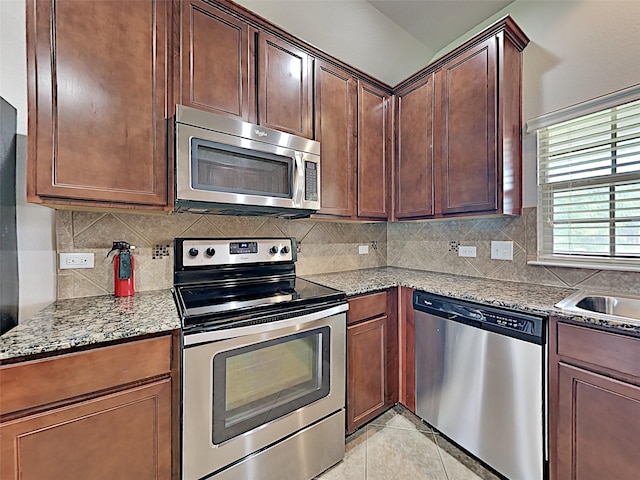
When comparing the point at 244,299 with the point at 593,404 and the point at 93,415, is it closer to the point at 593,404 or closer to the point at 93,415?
the point at 93,415

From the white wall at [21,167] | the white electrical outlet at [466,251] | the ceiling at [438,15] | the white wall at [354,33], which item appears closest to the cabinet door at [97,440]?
the white wall at [21,167]

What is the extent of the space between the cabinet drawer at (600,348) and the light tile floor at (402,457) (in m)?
0.86

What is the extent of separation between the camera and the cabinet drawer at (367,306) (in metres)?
1.75

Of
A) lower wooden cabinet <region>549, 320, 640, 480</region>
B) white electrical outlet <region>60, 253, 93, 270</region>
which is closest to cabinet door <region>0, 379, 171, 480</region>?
white electrical outlet <region>60, 253, 93, 270</region>

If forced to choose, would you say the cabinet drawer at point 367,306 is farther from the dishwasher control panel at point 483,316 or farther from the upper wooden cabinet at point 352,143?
the upper wooden cabinet at point 352,143

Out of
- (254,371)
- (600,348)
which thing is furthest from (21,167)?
(600,348)

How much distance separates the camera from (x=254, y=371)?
1.33 meters

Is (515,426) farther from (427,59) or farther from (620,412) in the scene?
(427,59)

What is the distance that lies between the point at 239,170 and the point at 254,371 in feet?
3.35

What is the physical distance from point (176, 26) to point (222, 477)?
2.13 m

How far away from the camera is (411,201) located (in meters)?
2.29

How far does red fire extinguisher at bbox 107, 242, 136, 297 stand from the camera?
4.85ft

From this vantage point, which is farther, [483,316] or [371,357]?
[371,357]

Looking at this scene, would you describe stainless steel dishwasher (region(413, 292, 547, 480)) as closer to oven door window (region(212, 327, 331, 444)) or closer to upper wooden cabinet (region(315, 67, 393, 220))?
oven door window (region(212, 327, 331, 444))
